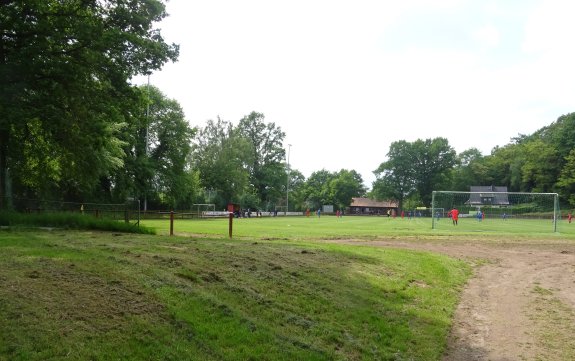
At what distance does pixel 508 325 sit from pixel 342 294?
321 cm

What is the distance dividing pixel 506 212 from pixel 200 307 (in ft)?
136

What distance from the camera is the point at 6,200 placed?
17203mm

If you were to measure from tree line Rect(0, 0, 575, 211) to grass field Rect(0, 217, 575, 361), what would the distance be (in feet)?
34.5

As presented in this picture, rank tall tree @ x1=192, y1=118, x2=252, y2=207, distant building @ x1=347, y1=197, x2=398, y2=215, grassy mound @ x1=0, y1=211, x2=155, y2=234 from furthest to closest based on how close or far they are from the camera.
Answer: distant building @ x1=347, y1=197, x2=398, y2=215 → tall tree @ x1=192, y1=118, x2=252, y2=207 → grassy mound @ x1=0, y1=211, x2=155, y2=234

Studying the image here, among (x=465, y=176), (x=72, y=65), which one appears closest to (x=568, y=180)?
(x=465, y=176)

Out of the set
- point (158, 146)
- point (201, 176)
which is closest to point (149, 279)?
point (158, 146)

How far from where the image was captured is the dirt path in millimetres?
7500

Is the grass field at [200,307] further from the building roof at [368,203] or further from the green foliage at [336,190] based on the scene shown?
the building roof at [368,203]

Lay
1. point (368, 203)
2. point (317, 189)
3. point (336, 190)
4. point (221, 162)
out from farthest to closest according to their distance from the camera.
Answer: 1. point (317, 189)
2. point (368, 203)
3. point (336, 190)
4. point (221, 162)

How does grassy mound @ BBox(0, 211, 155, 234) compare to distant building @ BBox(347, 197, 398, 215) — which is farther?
distant building @ BBox(347, 197, 398, 215)

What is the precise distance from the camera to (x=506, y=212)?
1660 inches

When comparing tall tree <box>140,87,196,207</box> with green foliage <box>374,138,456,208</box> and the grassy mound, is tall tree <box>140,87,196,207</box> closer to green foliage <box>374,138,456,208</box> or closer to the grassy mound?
the grassy mound

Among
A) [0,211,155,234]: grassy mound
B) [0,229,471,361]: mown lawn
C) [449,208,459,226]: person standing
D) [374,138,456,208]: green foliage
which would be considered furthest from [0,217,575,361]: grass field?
[374,138,456,208]: green foliage

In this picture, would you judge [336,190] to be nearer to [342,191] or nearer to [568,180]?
[342,191]
